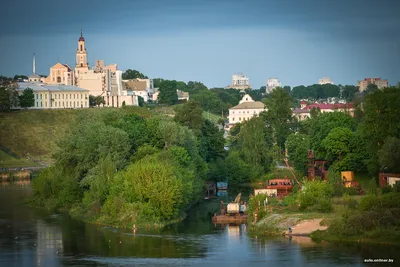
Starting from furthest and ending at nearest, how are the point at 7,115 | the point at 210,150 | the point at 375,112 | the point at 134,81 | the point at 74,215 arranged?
the point at 134,81
the point at 7,115
the point at 210,150
the point at 375,112
the point at 74,215

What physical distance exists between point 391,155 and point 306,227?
40.4ft

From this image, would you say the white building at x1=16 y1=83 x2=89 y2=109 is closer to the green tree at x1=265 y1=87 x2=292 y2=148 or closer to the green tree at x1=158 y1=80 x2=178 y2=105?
the green tree at x1=158 y1=80 x2=178 y2=105

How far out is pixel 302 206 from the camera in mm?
53844

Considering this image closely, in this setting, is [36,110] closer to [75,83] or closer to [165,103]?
[75,83]

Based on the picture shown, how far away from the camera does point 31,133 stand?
121438 millimetres

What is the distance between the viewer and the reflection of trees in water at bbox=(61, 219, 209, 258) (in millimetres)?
47375

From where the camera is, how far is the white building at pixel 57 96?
450ft

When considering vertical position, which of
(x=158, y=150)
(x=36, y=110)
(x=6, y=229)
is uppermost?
(x=36, y=110)

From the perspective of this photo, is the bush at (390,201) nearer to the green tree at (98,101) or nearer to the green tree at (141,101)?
the green tree at (98,101)

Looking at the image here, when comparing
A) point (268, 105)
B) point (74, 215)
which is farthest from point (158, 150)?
point (268, 105)

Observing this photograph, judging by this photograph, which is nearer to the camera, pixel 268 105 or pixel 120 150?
pixel 120 150

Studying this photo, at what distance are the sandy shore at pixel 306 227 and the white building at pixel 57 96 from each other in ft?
300

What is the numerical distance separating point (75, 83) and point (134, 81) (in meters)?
24.4

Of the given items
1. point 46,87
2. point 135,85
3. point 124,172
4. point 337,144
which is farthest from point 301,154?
point 135,85
